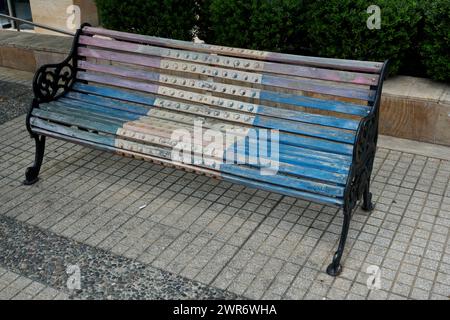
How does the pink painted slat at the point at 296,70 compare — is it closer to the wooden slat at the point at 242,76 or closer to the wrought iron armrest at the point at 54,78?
the wooden slat at the point at 242,76

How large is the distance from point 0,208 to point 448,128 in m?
3.82

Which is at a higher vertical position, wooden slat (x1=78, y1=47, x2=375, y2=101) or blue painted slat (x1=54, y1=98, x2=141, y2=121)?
wooden slat (x1=78, y1=47, x2=375, y2=101)

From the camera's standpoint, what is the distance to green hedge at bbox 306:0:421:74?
5312 millimetres

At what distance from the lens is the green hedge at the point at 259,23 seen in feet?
18.8

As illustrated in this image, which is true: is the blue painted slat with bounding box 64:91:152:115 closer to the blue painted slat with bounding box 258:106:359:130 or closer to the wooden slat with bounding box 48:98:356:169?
the wooden slat with bounding box 48:98:356:169

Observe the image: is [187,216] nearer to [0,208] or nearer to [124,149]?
[124,149]

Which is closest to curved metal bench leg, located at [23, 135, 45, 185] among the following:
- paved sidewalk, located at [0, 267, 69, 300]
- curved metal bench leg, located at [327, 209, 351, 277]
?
paved sidewalk, located at [0, 267, 69, 300]

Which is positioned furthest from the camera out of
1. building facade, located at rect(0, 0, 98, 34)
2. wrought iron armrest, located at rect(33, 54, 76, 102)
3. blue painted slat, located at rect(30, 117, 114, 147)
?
building facade, located at rect(0, 0, 98, 34)

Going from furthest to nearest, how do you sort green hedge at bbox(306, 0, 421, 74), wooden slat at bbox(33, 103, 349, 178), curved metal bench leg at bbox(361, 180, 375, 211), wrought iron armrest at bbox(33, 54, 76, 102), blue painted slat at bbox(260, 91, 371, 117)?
green hedge at bbox(306, 0, 421, 74)
wrought iron armrest at bbox(33, 54, 76, 102)
curved metal bench leg at bbox(361, 180, 375, 211)
blue painted slat at bbox(260, 91, 371, 117)
wooden slat at bbox(33, 103, 349, 178)

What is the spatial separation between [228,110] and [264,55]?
0.51 meters

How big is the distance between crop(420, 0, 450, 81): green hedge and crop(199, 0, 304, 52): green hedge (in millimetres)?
1197

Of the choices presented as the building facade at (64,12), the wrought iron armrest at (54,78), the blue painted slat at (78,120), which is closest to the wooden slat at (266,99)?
the wrought iron armrest at (54,78)

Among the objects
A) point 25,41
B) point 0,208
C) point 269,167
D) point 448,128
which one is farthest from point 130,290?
point 25,41
